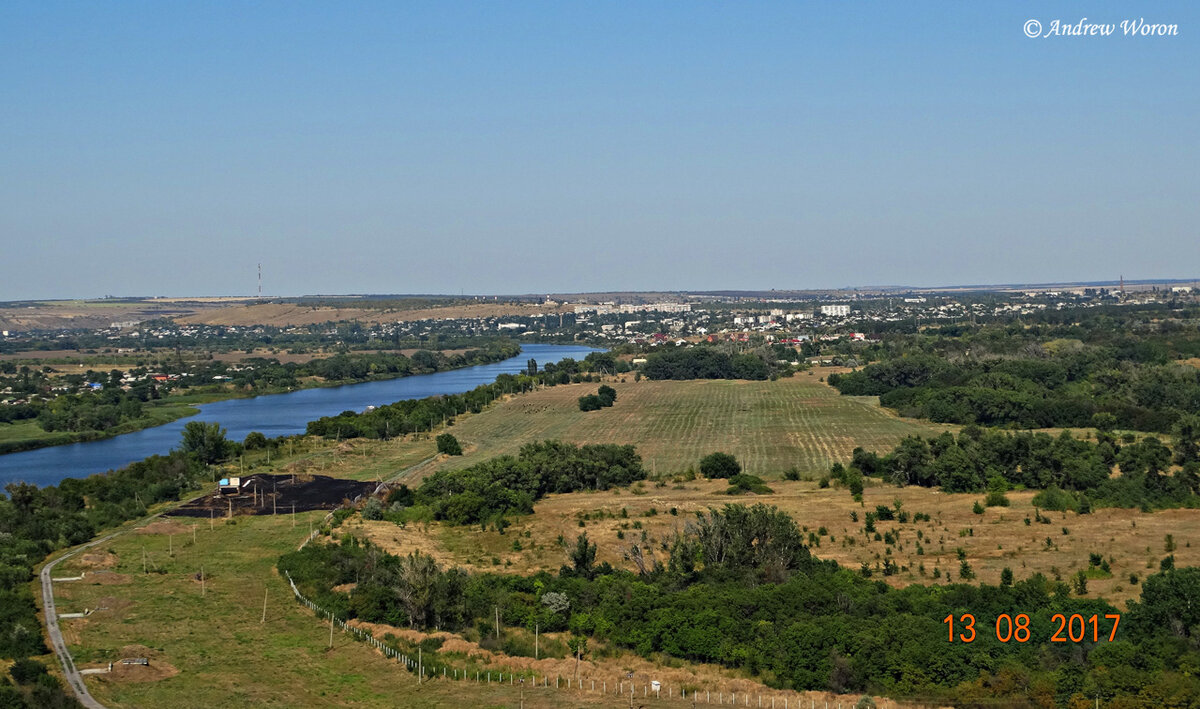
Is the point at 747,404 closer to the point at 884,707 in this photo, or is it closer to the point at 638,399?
the point at 638,399

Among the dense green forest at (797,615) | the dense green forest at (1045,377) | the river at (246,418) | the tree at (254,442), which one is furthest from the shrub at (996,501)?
the river at (246,418)

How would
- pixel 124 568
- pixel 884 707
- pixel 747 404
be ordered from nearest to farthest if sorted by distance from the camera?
1. pixel 884 707
2. pixel 124 568
3. pixel 747 404

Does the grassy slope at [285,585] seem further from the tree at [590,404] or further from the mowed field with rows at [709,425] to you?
the tree at [590,404]

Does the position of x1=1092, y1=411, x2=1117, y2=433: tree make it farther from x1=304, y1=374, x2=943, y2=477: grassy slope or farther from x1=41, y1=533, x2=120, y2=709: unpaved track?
x1=41, y1=533, x2=120, y2=709: unpaved track

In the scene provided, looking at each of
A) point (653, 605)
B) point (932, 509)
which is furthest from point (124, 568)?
point (932, 509)

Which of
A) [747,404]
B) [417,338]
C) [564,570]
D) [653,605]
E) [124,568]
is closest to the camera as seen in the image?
[653,605]

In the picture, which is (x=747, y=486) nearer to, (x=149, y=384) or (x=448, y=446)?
(x=448, y=446)
